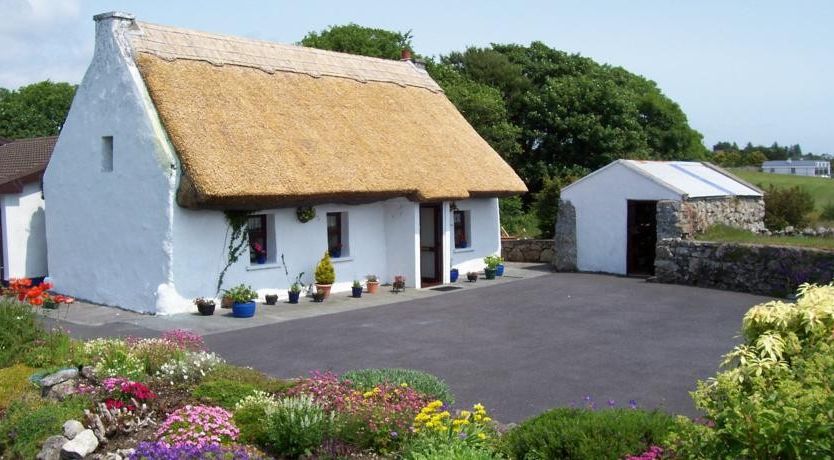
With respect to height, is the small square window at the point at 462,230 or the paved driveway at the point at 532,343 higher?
the small square window at the point at 462,230

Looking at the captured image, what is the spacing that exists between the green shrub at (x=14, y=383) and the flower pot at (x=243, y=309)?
19.2 ft

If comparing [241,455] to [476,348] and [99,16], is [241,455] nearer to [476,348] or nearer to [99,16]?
[476,348]

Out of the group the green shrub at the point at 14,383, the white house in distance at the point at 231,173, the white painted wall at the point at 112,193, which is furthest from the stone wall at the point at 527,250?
the green shrub at the point at 14,383

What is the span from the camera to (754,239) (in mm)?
20531

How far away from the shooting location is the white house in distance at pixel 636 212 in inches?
835

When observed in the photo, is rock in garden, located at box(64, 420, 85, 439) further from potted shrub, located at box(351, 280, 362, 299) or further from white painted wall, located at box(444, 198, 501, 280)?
white painted wall, located at box(444, 198, 501, 280)

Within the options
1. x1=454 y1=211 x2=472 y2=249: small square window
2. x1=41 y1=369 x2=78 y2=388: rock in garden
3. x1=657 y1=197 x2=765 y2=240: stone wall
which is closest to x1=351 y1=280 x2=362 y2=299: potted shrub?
x1=454 y1=211 x2=472 y2=249: small square window

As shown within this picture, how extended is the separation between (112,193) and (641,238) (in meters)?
15.2

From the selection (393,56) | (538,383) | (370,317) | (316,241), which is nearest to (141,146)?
(316,241)

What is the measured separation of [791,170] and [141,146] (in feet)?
284

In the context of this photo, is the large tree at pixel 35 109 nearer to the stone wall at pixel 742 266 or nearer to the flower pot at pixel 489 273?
the flower pot at pixel 489 273

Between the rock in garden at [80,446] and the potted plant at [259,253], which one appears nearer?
the rock in garden at [80,446]

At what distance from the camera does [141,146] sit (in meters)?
17.0

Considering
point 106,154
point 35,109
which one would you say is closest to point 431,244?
point 106,154
